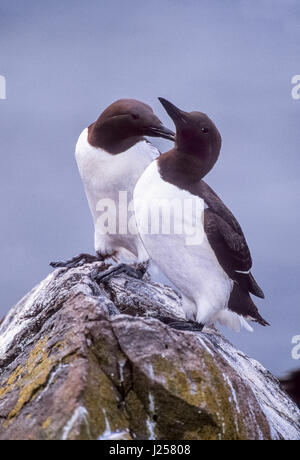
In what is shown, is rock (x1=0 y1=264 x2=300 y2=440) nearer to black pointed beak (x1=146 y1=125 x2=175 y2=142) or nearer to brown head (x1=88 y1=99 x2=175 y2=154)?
black pointed beak (x1=146 y1=125 x2=175 y2=142)

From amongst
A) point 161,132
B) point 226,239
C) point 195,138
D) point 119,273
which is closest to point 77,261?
point 119,273

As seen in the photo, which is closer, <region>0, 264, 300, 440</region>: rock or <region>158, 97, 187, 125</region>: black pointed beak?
<region>0, 264, 300, 440</region>: rock

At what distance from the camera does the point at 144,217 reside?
5055 mm

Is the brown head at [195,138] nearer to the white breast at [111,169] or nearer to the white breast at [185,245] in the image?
the white breast at [185,245]

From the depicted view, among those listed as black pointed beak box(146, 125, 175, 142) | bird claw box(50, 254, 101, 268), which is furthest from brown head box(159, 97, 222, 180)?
bird claw box(50, 254, 101, 268)

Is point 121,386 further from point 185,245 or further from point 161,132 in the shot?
point 161,132

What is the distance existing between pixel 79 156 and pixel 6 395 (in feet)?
8.99

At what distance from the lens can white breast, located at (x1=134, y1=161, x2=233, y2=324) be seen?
5.05 m

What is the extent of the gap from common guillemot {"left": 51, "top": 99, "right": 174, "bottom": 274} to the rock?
1.83m

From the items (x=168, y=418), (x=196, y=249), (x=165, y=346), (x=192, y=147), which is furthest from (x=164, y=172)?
(x=168, y=418)

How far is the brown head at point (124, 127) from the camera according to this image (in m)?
5.81

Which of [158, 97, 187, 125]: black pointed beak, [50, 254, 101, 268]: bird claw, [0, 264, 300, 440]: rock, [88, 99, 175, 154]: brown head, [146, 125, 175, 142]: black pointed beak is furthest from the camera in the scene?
[50, 254, 101, 268]: bird claw

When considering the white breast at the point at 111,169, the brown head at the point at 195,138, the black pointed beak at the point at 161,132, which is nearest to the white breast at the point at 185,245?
the brown head at the point at 195,138

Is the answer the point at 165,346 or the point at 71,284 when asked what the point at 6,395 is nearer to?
the point at 165,346
